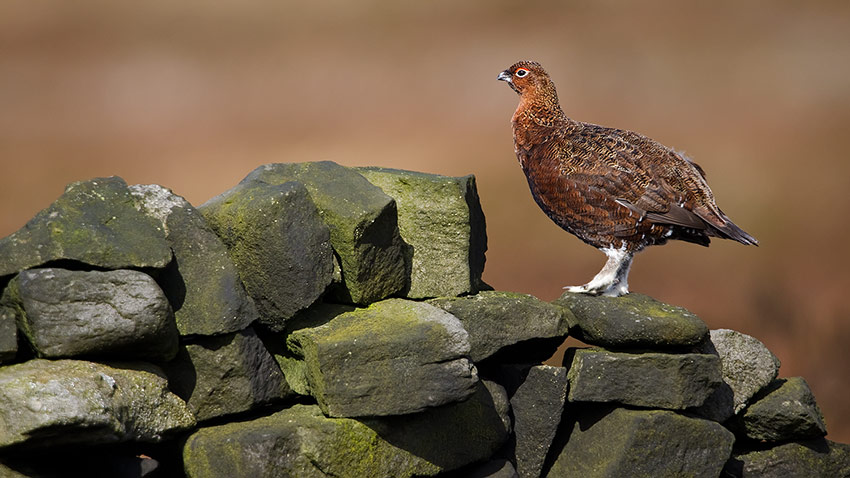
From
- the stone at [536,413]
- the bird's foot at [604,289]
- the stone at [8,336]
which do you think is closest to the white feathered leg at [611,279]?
the bird's foot at [604,289]

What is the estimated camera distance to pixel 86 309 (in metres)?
4.99

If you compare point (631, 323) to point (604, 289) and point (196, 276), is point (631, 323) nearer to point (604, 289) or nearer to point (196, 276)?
point (604, 289)

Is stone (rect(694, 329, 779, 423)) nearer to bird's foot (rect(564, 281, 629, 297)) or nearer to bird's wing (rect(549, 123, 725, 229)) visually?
bird's foot (rect(564, 281, 629, 297))

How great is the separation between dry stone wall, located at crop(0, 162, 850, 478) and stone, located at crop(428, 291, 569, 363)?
1 cm

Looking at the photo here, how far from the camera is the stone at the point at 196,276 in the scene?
540 cm

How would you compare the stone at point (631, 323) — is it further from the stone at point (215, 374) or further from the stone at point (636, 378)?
the stone at point (215, 374)

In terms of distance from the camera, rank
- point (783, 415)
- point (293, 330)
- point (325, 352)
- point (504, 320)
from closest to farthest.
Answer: point (325, 352) → point (293, 330) → point (504, 320) → point (783, 415)

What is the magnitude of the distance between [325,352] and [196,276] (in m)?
0.85

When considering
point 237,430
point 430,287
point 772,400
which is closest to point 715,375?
point 772,400

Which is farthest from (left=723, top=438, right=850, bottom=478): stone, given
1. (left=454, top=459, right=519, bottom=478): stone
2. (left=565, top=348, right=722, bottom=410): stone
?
(left=454, top=459, right=519, bottom=478): stone

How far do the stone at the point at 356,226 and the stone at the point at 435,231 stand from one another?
10cm

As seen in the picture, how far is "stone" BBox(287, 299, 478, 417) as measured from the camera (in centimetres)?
539

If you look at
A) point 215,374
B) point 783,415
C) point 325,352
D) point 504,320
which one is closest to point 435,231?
point 504,320

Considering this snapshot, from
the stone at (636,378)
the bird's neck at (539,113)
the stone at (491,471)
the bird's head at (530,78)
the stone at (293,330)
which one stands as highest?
the bird's head at (530,78)
